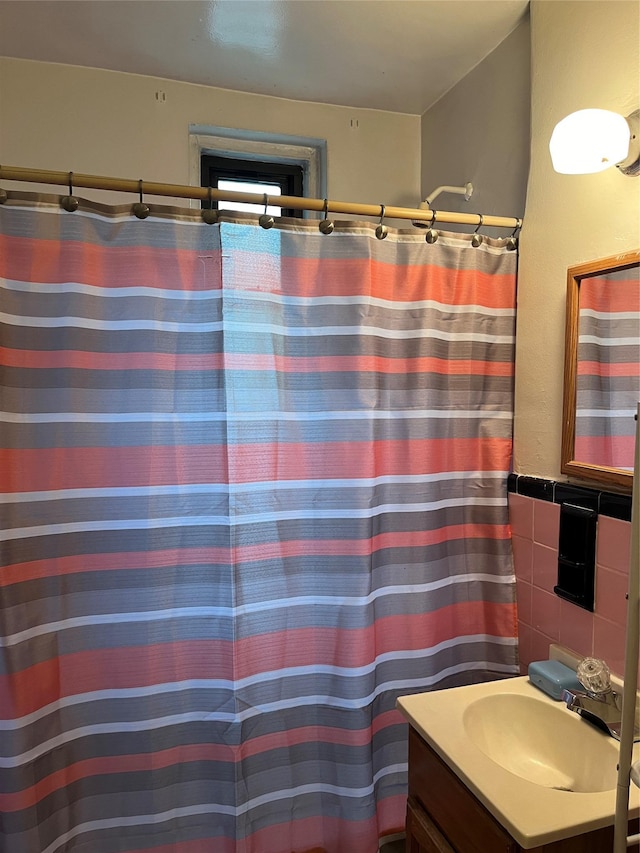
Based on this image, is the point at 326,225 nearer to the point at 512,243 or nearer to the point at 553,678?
the point at 512,243

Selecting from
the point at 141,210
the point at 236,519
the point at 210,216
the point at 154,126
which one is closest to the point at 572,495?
the point at 236,519

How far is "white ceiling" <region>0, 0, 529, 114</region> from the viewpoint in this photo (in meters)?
1.62

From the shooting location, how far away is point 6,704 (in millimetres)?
1373

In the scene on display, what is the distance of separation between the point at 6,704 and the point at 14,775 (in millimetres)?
173

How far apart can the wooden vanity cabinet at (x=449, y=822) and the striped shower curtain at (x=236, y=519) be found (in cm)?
31

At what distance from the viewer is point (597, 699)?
49.5 inches

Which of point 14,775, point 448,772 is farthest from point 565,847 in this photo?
point 14,775

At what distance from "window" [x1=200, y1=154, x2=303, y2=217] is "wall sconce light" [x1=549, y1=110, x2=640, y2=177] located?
109 cm

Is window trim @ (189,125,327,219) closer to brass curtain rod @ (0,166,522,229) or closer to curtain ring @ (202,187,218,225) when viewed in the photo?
brass curtain rod @ (0,166,522,229)

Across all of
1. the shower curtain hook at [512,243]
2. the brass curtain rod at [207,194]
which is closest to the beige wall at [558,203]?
the shower curtain hook at [512,243]

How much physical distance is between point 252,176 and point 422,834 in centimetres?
217

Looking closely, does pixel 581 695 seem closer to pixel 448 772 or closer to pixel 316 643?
pixel 448 772

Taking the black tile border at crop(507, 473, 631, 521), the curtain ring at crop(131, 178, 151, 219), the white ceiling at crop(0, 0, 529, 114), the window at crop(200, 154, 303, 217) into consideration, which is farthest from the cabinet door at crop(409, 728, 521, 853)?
the white ceiling at crop(0, 0, 529, 114)

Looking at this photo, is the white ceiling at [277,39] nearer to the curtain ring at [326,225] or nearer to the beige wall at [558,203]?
the beige wall at [558,203]
